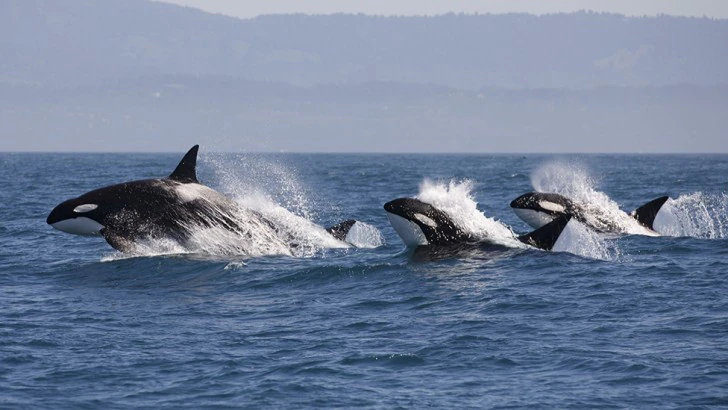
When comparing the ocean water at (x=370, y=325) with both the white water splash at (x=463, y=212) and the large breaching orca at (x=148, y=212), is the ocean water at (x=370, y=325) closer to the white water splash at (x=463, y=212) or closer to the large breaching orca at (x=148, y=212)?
the white water splash at (x=463, y=212)

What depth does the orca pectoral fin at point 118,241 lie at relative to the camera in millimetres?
21344

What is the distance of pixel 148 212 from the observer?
854 inches

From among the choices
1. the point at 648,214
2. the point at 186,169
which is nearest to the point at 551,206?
the point at 648,214

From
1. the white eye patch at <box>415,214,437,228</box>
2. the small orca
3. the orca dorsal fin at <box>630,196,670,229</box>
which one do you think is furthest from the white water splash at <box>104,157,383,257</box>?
the orca dorsal fin at <box>630,196,670,229</box>

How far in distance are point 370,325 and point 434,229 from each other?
6.60 meters

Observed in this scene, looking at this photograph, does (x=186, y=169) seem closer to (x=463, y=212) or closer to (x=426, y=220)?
(x=426, y=220)

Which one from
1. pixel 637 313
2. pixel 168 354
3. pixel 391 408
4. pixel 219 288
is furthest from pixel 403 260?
pixel 391 408

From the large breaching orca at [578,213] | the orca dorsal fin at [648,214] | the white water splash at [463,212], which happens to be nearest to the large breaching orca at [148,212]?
the white water splash at [463,212]

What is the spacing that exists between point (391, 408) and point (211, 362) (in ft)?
9.75

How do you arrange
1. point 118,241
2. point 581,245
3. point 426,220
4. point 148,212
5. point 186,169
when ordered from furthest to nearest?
1. point 186,169
2. point 581,245
3. point 148,212
4. point 426,220
5. point 118,241

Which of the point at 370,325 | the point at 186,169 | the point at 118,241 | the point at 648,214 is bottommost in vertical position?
the point at 370,325

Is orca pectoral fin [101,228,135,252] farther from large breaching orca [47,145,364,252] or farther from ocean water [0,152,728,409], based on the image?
ocean water [0,152,728,409]

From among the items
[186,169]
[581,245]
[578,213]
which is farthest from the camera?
[578,213]

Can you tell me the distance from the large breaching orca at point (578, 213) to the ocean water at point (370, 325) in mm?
1490
